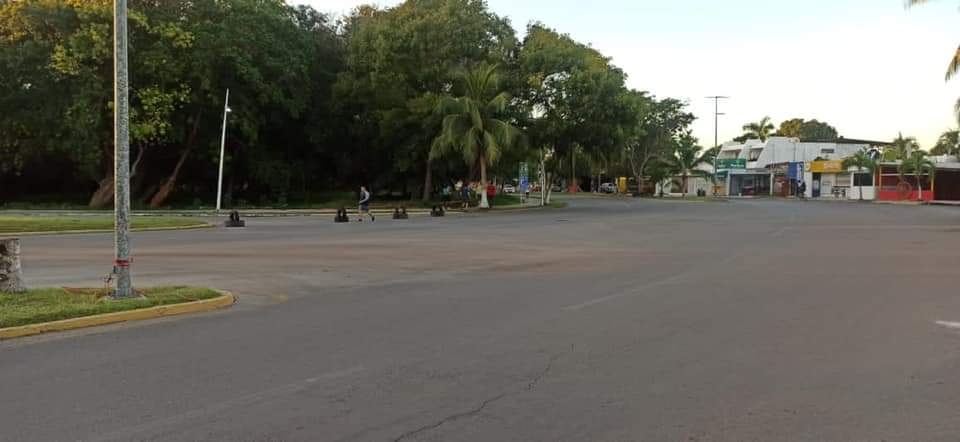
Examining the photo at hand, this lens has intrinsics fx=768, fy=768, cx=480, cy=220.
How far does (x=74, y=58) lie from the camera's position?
39.8 meters

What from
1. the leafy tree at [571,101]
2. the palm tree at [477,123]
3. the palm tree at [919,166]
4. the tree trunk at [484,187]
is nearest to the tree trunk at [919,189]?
the palm tree at [919,166]

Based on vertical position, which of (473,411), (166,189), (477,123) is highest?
(477,123)

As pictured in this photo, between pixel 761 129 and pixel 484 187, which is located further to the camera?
pixel 761 129

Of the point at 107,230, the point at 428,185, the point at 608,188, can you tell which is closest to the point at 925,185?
the point at 608,188

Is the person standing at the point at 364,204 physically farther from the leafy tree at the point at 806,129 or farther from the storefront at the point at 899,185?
the leafy tree at the point at 806,129

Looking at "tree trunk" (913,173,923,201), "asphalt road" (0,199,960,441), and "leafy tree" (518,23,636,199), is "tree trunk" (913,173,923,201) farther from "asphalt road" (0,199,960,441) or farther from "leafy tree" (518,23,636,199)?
"asphalt road" (0,199,960,441)

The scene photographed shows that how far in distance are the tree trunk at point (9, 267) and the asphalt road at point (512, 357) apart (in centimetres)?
180

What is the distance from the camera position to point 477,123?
41562mm

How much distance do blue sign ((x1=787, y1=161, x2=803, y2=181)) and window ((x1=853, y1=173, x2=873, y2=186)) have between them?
7.66m

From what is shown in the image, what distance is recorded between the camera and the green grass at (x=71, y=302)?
890cm

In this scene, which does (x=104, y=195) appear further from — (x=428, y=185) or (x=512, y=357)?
(x=512, y=357)

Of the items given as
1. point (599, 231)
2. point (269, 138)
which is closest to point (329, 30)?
point (269, 138)

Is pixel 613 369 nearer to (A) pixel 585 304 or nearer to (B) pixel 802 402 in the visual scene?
(B) pixel 802 402

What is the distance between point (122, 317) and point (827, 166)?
76979 millimetres
